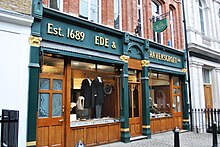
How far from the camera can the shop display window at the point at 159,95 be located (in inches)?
443

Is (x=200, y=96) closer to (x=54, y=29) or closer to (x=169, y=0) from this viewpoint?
(x=169, y=0)

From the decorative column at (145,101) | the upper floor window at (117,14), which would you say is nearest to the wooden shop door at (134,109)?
the decorative column at (145,101)

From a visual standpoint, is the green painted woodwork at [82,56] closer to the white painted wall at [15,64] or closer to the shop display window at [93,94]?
the shop display window at [93,94]

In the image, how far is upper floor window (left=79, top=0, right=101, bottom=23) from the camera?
8.77 meters

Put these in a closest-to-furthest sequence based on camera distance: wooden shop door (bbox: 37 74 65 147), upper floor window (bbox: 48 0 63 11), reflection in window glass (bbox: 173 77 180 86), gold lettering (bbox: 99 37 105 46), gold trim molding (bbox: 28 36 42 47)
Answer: gold trim molding (bbox: 28 36 42 47)
wooden shop door (bbox: 37 74 65 147)
upper floor window (bbox: 48 0 63 11)
gold lettering (bbox: 99 37 105 46)
reflection in window glass (bbox: 173 77 180 86)

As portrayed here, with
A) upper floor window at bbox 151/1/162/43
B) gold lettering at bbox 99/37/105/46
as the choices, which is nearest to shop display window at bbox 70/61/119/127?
gold lettering at bbox 99/37/105/46

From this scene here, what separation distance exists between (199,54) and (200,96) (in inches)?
104

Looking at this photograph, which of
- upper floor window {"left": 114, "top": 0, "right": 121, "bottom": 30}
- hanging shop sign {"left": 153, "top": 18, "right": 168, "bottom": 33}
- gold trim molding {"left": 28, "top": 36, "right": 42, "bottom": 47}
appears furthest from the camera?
hanging shop sign {"left": 153, "top": 18, "right": 168, "bottom": 33}

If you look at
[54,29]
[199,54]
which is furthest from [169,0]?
[54,29]

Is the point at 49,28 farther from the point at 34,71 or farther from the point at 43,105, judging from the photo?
the point at 43,105

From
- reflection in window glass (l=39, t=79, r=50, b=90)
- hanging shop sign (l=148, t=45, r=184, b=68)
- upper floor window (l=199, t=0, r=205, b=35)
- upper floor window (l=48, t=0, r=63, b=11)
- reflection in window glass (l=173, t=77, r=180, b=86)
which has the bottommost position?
reflection in window glass (l=39, t=79, r=50, b=90)

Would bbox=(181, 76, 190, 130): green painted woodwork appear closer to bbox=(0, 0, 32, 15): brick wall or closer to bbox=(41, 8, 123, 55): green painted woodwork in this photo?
bbox=(41, 8, 123, 55): green painted woodwork

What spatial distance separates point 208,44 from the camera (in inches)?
590

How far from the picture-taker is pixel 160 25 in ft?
34.5
